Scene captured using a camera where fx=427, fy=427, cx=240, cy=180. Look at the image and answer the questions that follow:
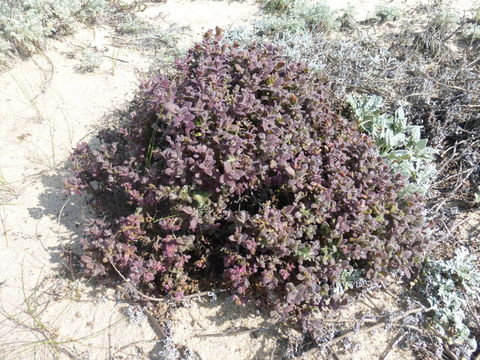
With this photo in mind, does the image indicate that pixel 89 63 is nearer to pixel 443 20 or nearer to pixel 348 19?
pixel 348 19

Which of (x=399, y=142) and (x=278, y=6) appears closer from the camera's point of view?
(x=399, y=142)

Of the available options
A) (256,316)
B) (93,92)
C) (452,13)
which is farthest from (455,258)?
(93,92)

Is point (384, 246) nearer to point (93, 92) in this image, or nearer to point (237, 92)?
point (237, 92)

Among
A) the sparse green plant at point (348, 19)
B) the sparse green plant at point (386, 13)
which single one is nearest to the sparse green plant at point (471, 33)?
the sparse green plant at point (386, 13)

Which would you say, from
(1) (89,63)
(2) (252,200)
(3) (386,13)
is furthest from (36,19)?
(3) (386,13)

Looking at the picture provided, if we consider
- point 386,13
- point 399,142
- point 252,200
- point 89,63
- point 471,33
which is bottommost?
point 252,200

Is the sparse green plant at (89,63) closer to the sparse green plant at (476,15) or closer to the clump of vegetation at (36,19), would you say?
the clump of vegetation at (36,19)

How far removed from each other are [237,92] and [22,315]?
2112 millimetres

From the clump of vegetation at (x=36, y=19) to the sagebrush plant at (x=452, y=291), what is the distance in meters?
4.29

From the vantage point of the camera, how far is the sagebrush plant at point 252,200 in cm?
265

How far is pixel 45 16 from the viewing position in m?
4.64

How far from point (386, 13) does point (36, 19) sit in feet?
12.4

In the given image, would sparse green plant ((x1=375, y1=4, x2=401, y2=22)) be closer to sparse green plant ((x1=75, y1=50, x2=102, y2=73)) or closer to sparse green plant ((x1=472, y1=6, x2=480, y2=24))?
sparse green plant ((x1=472, y1=6, x2=480, y2=24))

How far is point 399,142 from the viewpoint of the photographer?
3457 millimetres
